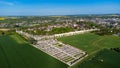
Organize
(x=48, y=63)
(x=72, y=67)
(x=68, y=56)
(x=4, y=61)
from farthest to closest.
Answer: (x=68, y=56) < (x=4, y=61) < (x=48, y=63) < (x=72, y=67)

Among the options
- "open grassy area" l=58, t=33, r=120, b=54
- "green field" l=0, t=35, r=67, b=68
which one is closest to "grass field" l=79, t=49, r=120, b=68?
"open grassy area" l=58, t=33, r=120, b=54

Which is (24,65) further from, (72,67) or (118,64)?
(118,64)

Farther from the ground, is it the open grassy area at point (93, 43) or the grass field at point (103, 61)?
the grass field at point (103, 61)

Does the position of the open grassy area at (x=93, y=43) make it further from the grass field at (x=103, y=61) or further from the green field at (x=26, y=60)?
the green field at (x=26, y=60)

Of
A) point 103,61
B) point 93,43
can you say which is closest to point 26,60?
point 103,61

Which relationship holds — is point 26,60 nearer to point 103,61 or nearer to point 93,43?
point 103,61

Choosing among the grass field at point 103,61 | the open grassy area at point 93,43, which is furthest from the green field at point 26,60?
the open grassy area at point 93,43

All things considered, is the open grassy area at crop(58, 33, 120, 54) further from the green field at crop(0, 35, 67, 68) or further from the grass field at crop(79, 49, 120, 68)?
the green field at crop(0, 35, 67, 68)

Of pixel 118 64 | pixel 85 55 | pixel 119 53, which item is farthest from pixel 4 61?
pixel 119 53
